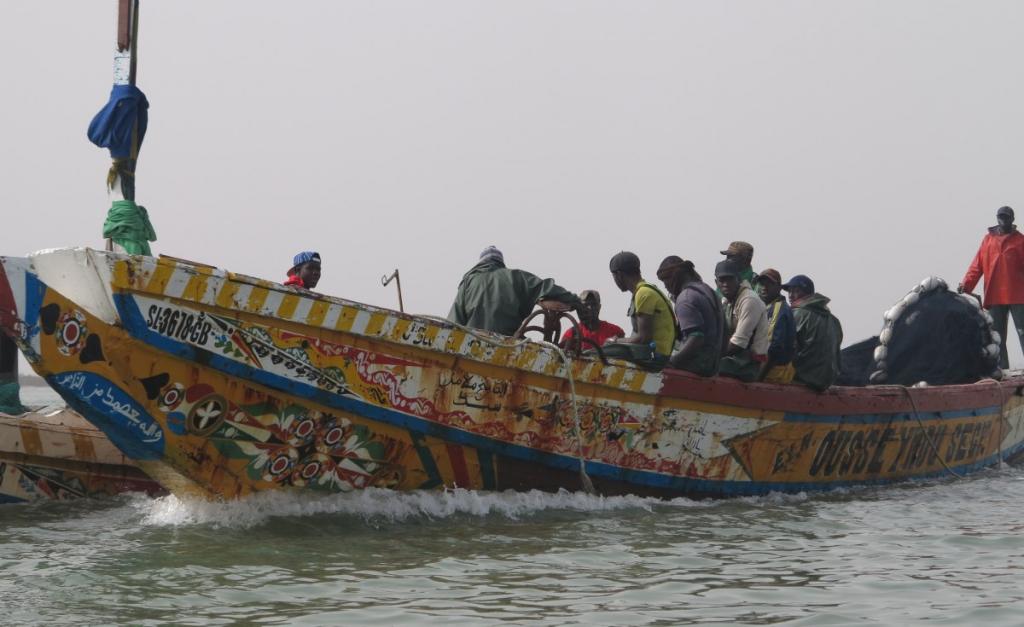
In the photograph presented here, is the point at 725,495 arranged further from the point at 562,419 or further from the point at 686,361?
the point at 562,419

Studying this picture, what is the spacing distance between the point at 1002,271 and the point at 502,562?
9182 millimetres

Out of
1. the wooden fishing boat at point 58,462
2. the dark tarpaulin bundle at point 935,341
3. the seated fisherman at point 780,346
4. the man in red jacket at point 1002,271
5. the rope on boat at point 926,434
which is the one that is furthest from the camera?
the man in red jacket at point 1002,271

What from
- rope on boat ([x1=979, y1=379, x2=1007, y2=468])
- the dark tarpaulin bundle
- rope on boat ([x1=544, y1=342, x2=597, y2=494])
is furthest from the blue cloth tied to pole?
rope on boat ([x1=979, y1=379, x2=1007, y2=468])

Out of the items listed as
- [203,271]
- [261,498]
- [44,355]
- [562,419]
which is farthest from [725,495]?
[44,355]

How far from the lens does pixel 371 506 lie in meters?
7.71

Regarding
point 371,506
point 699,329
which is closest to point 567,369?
point 699,329

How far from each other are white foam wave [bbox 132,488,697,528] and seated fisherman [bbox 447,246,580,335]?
4.66 feet

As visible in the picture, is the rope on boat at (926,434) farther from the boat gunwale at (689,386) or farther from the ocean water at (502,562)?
the ocean water at (502,562)

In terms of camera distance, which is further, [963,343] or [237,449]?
[963,343]

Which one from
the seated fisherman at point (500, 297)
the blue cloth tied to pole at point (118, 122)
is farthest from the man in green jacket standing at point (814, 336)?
the blue cloth tied to pole at point (118, 122)

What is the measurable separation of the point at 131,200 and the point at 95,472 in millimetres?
2159

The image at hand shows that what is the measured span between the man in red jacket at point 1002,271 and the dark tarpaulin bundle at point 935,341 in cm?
65

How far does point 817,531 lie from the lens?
801cm

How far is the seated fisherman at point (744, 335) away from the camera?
934 centimetres
